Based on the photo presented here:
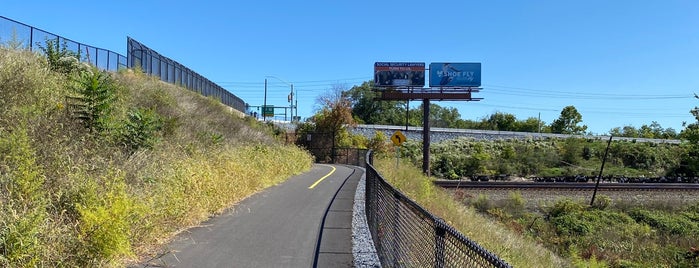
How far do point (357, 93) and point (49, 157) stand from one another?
124566 mm

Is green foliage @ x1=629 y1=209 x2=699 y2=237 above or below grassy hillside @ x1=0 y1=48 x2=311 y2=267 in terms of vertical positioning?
below

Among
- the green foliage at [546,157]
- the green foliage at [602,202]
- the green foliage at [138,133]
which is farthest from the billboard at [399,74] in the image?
the green foliage at [138,133]

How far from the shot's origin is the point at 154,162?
9.81m

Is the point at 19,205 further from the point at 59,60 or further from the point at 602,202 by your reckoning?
the point at 602,202

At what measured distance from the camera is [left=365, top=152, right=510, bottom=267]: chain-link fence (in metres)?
3.55

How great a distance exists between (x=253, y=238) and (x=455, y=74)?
45.1m

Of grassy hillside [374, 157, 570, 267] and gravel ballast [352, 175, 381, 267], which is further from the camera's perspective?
grassy hillside [374, 157, 570, 267]

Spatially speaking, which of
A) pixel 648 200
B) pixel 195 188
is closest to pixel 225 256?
pixel 195 188

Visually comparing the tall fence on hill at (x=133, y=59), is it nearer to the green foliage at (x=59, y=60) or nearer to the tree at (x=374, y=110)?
the green foliage at (x=59, y=60)

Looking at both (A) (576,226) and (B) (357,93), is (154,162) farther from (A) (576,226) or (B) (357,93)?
(B) (357,93)

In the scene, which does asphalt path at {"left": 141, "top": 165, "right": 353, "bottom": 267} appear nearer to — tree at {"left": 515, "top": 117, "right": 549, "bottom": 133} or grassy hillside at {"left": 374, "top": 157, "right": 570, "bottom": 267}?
grassy hillside at {"left": 374, "top": 157, "right": 570, "bottom": 267}

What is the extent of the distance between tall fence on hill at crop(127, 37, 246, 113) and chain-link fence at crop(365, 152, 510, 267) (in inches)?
858

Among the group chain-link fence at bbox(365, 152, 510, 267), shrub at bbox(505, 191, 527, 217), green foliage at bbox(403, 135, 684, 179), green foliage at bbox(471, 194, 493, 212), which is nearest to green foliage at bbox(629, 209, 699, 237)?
shrub at bbox(505, 191, 527, 217)

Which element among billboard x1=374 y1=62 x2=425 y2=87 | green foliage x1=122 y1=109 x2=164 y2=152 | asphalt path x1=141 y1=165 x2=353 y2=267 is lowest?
asphalt path x1=141 y1=165 x2=353 y2=267
